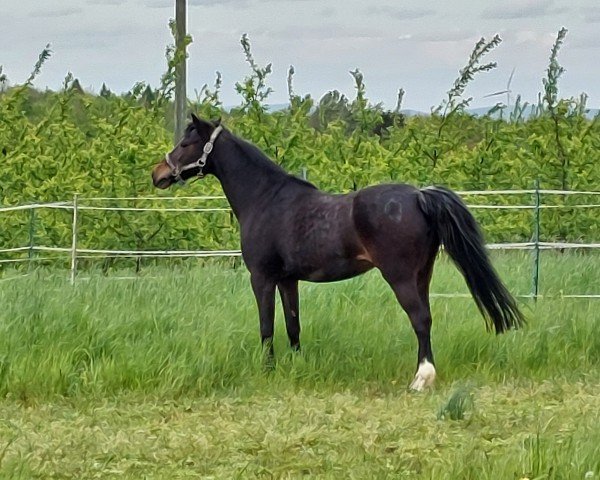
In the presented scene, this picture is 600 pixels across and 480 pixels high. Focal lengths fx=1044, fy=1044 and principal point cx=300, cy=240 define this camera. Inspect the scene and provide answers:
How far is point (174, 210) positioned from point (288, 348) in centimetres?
539

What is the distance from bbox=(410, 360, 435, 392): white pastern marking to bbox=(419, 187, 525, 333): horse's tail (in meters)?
0.61

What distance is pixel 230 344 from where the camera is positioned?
7312mm

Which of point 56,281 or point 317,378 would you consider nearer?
point 317,378

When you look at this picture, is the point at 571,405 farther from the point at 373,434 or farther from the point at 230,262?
the point at 230,262

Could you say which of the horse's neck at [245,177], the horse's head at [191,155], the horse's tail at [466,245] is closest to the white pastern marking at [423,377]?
the horse's tail at [466,245]

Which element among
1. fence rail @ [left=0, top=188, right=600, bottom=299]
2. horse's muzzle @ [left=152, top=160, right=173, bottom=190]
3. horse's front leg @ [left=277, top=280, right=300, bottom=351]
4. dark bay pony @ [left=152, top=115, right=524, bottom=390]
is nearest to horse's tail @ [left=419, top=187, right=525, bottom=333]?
dark bay pony @ [left=152, top=115, right=524, bottom=390]

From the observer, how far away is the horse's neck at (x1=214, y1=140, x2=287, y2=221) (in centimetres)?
766

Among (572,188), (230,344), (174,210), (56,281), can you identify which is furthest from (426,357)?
(572,188)

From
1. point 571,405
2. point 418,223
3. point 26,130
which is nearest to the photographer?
point 571,405

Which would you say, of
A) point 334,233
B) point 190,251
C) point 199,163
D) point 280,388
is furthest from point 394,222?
point 190,251

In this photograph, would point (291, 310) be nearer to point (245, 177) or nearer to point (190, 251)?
point (245, 177)

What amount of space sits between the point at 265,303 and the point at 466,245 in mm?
1482

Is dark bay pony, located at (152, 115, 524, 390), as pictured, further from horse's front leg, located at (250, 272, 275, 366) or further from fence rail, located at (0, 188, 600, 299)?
fence rail, located at (0, 188, 600, 299)

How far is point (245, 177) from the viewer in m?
7.74
